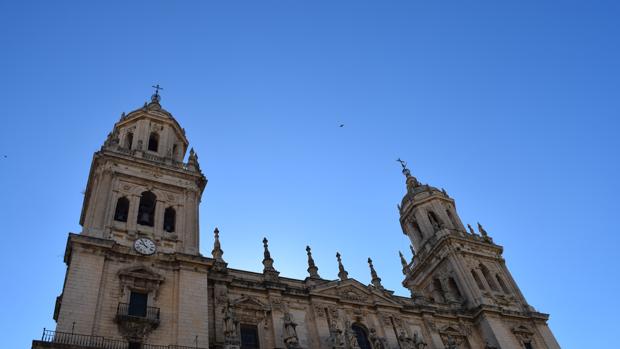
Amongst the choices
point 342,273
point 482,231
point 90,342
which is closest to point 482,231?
point 482,231

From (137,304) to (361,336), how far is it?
11573 millimetres

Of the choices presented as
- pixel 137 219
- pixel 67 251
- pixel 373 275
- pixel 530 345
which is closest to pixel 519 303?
pixel 530 345

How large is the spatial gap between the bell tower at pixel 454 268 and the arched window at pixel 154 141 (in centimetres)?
1735

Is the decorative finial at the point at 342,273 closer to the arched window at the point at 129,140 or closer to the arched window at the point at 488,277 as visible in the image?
the arched window at the point at 488,277

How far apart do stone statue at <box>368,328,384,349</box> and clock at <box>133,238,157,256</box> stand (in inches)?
438

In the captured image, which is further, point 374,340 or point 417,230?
point 417,230

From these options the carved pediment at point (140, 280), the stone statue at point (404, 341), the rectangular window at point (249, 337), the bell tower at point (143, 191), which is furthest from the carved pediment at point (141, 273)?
the stone statue at point (404, 341)

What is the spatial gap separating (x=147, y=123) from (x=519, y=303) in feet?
82.0

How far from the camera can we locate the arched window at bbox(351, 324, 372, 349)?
90.0 feet

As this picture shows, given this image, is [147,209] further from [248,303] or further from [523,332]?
[523,332]

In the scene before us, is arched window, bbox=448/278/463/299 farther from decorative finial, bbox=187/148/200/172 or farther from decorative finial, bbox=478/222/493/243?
decorative finial, bbox=187/148/200/172

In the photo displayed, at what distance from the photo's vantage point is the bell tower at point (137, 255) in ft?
67.7

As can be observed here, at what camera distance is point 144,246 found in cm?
2406

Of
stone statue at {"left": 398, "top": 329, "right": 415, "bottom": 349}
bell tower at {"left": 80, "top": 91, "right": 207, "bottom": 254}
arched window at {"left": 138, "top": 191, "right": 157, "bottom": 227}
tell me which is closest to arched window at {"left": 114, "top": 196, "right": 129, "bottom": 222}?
bell tower at {"left": 80, "top": 91, "right": 207, "bottom": 254}
